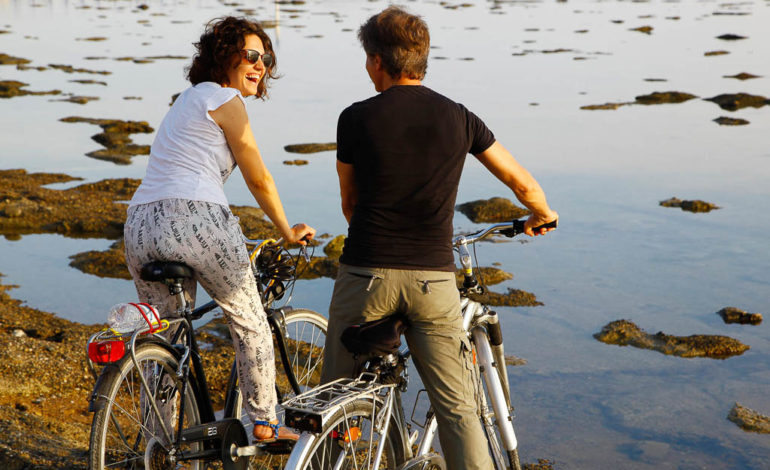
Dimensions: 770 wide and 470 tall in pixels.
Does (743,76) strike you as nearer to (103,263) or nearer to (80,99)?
(80,99)

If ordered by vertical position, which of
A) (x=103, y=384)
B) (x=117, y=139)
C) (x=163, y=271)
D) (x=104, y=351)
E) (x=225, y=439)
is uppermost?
(x=163, y=271)

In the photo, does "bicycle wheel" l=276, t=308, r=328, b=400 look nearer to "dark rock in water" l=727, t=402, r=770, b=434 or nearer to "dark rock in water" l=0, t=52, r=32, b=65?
"dark rock in water" l=727, t=402, r=770, b=434

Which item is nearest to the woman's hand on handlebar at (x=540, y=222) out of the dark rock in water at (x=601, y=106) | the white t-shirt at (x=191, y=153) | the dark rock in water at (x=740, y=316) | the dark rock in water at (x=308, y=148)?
the white t-shirt at (x=191, y=153)

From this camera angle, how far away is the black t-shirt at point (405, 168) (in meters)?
3.05

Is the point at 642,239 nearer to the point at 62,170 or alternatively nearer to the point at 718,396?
the point at 718,396

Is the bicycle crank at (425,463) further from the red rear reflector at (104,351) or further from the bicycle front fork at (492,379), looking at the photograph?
the red rear reflector at (104,351)

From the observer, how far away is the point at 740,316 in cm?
721

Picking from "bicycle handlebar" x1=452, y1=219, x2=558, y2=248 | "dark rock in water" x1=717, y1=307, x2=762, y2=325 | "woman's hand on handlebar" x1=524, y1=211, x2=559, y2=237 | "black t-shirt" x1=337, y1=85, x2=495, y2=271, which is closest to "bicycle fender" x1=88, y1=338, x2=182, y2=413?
"black t-shirt" x1=337, y1=85, x2=495, y2=271

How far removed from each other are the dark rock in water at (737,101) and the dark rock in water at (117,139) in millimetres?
11804

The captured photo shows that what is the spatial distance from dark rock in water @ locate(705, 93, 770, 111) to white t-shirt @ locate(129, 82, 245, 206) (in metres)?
16.2

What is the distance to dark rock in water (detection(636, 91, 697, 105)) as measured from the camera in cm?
1832

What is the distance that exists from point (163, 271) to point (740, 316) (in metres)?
5.50

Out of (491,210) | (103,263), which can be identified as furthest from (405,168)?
(491,210)

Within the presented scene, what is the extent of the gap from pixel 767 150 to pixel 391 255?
12.4 m
